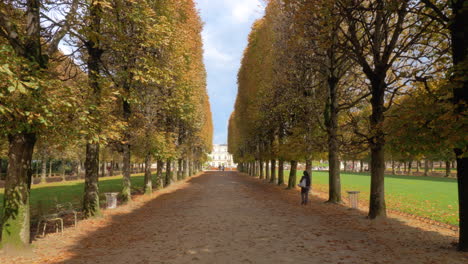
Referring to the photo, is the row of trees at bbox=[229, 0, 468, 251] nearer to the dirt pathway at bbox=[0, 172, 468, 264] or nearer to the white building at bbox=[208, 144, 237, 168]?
the dirt pathway at bbox=[0, 172, 468, 264]

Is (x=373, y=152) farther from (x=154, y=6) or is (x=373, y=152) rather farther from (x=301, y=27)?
(x=154, y=6)

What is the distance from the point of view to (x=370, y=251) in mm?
7625

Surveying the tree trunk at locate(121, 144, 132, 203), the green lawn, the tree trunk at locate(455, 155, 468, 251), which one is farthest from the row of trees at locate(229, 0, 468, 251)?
the green lawn

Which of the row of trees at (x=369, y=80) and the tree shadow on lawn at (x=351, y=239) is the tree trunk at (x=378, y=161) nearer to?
the row of trees at (x=369, y=80)

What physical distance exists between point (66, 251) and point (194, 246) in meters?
3.30

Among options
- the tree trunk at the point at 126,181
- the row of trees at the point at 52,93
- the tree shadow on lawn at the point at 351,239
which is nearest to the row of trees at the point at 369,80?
the tree shadow on lawn at the point at 351,239

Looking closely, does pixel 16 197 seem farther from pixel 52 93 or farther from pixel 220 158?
pixel 220 158

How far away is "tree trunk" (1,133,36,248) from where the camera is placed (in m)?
7.59

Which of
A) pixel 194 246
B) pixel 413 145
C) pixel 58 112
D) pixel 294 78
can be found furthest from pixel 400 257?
pixel 294 78

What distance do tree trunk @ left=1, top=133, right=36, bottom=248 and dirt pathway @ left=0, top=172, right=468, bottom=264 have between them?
510 millimetres

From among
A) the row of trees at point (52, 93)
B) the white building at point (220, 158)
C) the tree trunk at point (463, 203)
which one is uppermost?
the row of trees at point (52, 93)

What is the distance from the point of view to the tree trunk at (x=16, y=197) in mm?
7594

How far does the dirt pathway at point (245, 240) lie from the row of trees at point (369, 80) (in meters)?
1.41

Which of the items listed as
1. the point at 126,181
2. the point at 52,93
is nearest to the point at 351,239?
the point at 52,93
